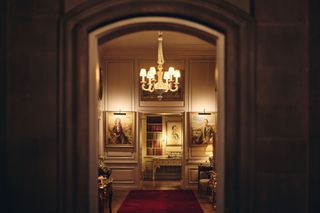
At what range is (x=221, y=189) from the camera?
384 centimetres

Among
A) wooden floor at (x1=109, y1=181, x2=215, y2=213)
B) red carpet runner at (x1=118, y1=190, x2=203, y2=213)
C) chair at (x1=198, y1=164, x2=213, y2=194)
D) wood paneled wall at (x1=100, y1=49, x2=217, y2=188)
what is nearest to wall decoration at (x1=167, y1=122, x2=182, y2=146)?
wooden floor at (x1=109, y1=181, x2=215, y2=213)

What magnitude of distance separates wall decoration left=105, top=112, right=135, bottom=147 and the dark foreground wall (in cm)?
893
